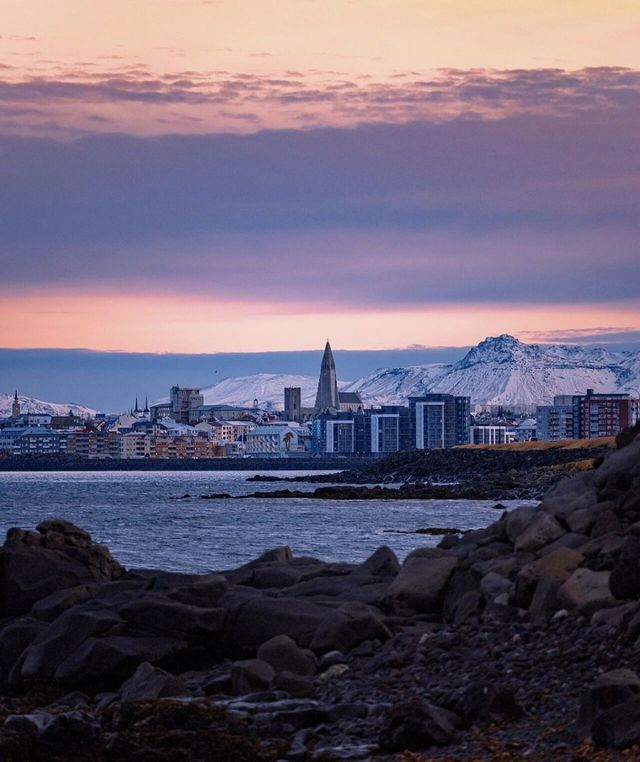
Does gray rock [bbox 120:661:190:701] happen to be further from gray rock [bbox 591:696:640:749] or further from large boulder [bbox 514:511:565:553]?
gray rock [bbox 591:696:640:749]

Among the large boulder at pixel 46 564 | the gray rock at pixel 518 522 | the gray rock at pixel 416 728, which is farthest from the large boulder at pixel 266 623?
the gray rock at pixel 416 728

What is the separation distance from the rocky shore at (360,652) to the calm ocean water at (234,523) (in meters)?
18.3

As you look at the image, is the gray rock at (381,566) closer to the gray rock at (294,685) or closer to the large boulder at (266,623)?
the large boulder at (266,623)

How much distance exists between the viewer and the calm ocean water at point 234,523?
4297cm

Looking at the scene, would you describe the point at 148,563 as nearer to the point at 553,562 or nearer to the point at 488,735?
the point at 553,562

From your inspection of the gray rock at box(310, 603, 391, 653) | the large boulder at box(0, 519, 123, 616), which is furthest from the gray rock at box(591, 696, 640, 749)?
the large boulder at box(0, 519, 123, 616)

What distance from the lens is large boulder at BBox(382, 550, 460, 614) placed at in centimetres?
1700

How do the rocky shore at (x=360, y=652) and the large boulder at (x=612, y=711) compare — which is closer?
the large boulder at (x=612, y=711)

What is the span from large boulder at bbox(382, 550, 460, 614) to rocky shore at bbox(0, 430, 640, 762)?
0.02 m

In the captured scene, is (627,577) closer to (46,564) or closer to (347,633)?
(347,633)

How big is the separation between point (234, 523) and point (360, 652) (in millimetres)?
47999

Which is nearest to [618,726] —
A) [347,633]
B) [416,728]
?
[416,728]

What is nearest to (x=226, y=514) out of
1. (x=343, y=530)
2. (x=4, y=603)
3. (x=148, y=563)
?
(x=343, y=530)

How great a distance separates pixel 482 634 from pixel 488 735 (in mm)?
3042
